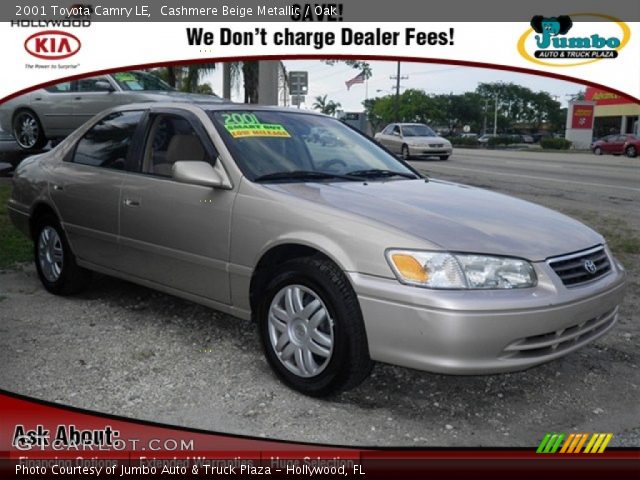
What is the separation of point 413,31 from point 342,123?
1.05 metres

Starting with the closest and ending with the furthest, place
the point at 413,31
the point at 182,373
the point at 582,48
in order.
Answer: the point at 182,373 < the point at 413,31 < the point at 582,48

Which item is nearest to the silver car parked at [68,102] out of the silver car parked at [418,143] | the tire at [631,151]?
the silver car parked at [418,143]

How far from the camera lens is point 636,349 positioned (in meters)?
4.34

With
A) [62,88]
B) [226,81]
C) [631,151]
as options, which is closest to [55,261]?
[62,88]

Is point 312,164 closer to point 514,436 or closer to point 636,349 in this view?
point 514,436

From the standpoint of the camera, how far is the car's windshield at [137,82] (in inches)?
403

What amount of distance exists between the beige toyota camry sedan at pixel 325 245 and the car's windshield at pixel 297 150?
1 cm

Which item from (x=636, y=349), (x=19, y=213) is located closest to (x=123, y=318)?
(x=19, y=213)

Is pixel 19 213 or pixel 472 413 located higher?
pixel 19 213

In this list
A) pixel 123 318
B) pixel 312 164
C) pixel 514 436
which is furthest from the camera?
pixel 123 318

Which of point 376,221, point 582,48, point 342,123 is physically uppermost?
point 582,48

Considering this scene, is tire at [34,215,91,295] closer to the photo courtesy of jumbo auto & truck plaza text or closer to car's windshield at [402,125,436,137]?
the photo courtesy of jumbo auto & truck plaza text

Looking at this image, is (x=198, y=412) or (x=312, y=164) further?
(x=312, y=164)

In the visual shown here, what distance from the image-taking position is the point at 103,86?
407 inches
